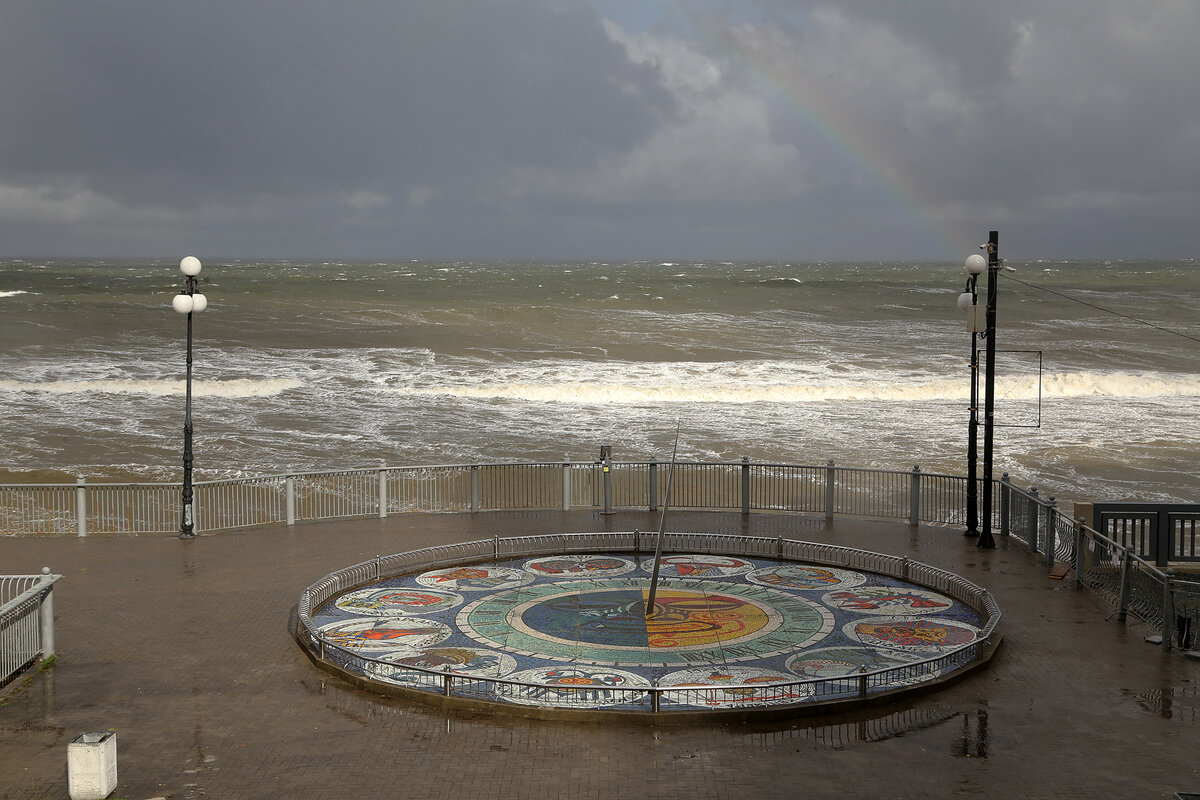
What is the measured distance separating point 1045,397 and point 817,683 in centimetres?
3897

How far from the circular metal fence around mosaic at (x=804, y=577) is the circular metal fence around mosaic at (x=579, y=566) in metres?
2.08

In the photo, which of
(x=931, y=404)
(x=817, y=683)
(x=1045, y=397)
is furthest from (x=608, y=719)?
(x=1045, y=397)

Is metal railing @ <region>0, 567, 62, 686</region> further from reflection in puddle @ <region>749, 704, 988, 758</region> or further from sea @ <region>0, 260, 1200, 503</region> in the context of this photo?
sea @ <region>0, 260, 1200, 503</region>

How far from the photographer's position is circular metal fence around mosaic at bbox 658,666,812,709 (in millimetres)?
11695

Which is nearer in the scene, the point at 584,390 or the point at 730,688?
the point at 730,688

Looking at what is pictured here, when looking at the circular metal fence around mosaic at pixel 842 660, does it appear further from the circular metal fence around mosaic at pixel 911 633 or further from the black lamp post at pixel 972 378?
the black lamp post at pixel 972 378

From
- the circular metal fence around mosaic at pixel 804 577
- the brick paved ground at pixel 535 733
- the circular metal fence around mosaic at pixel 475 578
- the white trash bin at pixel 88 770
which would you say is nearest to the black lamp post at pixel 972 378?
the circular metal fence around mosaic at pixel 804 577

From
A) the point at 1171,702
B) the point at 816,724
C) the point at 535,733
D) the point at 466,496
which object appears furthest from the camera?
the point at 466,496

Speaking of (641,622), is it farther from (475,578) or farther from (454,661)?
(475,578)

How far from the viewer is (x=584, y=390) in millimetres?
47438

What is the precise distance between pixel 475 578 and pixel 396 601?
1616 mm

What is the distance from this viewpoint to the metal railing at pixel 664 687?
11.8 m

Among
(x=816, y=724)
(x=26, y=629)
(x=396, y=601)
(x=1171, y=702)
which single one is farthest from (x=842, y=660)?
(x=26, y=629)

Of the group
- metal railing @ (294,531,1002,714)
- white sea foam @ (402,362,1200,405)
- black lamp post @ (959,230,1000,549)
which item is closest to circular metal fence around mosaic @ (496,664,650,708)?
metal railing @ (294,531,1002,714)
